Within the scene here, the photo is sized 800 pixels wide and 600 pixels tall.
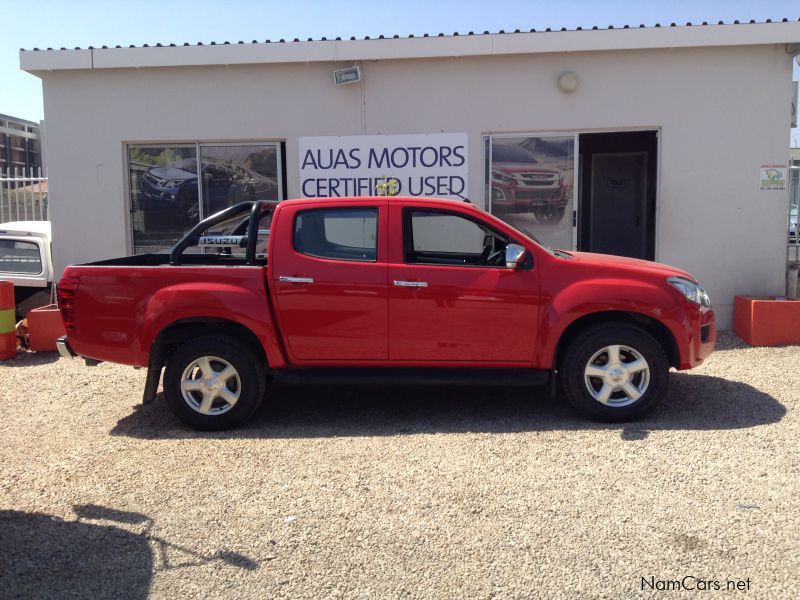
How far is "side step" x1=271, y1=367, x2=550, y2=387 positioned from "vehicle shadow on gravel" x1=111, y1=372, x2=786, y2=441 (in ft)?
1.14

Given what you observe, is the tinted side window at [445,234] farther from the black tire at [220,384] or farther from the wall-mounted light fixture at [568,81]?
the wall-mounted light fixture at [568,81]

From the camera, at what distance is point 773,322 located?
837 centimetres

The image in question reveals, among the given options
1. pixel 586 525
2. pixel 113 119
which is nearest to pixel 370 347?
pixel 586 525

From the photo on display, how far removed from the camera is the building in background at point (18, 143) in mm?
20609

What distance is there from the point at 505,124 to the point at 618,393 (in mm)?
4726

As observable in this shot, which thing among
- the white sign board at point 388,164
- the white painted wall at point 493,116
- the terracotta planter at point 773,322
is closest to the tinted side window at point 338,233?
the white sign board at point 388,164

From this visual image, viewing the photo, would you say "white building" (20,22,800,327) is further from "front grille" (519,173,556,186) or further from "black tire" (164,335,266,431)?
"black tire" (164,335,266,431)

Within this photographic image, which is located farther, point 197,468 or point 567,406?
point 567,406

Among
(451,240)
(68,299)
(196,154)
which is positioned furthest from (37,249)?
(451,240)

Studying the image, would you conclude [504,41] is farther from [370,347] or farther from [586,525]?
[586,525]

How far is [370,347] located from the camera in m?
5.70

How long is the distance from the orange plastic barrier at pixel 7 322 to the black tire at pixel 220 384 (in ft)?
11.5

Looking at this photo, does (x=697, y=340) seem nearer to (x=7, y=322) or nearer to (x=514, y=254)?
(x=514, y=254)

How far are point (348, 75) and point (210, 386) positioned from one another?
16.8 feet
